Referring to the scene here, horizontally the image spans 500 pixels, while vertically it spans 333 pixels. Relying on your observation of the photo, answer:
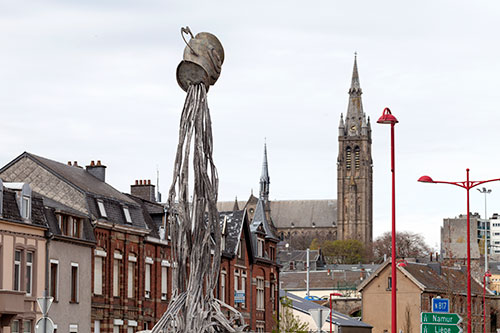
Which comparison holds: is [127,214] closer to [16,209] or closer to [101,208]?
[101,208]

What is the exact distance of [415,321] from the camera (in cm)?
8325

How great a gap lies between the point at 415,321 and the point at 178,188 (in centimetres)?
6846

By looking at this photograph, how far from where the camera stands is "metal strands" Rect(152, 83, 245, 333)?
16.8 meters

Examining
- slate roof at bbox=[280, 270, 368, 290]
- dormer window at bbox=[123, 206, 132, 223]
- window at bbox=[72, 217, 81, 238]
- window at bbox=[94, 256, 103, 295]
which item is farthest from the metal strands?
slate roof at bbox=[280, 270, 368, 290]

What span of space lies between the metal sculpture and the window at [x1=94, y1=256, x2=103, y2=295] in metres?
24.3

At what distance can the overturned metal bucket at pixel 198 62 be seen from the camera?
17.4 meters

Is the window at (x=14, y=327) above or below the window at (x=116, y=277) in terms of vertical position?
below

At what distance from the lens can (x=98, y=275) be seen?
4134 centimetres

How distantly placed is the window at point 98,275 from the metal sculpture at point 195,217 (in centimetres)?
2431

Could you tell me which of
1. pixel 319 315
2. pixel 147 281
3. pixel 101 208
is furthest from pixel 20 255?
pixel 319 315

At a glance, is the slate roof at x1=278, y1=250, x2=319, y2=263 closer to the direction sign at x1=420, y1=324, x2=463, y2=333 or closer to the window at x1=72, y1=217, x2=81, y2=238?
the window at x1=72, y1=217, x2=81, y2=238

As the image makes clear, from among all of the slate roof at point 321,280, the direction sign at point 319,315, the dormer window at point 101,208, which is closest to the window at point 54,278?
the dormer window at point 101,208

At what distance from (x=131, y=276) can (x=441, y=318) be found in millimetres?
17896

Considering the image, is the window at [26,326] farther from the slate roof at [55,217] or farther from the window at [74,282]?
the slate roof at [55,217]
